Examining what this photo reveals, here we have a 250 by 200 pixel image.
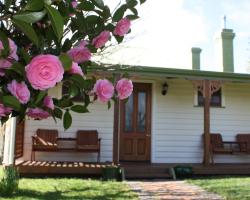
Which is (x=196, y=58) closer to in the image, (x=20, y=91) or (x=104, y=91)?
(x=104, y=91)

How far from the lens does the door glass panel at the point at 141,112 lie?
1223 centimetres

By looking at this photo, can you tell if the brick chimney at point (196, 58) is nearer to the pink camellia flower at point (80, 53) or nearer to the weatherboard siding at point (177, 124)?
the weatherboard siding at point (177, 124)

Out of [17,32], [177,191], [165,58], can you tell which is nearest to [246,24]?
[165,58]

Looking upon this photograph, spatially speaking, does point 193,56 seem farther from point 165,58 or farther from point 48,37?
point 48,37

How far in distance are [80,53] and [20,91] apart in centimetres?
42

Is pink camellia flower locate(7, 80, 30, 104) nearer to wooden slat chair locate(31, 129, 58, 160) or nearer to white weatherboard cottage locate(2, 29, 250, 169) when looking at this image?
wooden slat chair locate(31, 129, 58, 160)

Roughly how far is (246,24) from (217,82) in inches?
496

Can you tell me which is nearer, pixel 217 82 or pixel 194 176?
pixel 194 176

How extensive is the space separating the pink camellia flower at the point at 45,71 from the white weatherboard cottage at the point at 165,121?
33.6ft

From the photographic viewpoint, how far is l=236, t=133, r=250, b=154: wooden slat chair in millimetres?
12344

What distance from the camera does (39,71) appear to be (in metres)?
1.20

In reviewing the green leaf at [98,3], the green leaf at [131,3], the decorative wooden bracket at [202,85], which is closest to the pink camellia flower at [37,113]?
the green leaf at [98,3]

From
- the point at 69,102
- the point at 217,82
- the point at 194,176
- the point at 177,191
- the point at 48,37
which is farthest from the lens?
the point at 217,82

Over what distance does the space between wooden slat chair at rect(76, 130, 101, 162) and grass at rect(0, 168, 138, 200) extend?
5.12 feet
